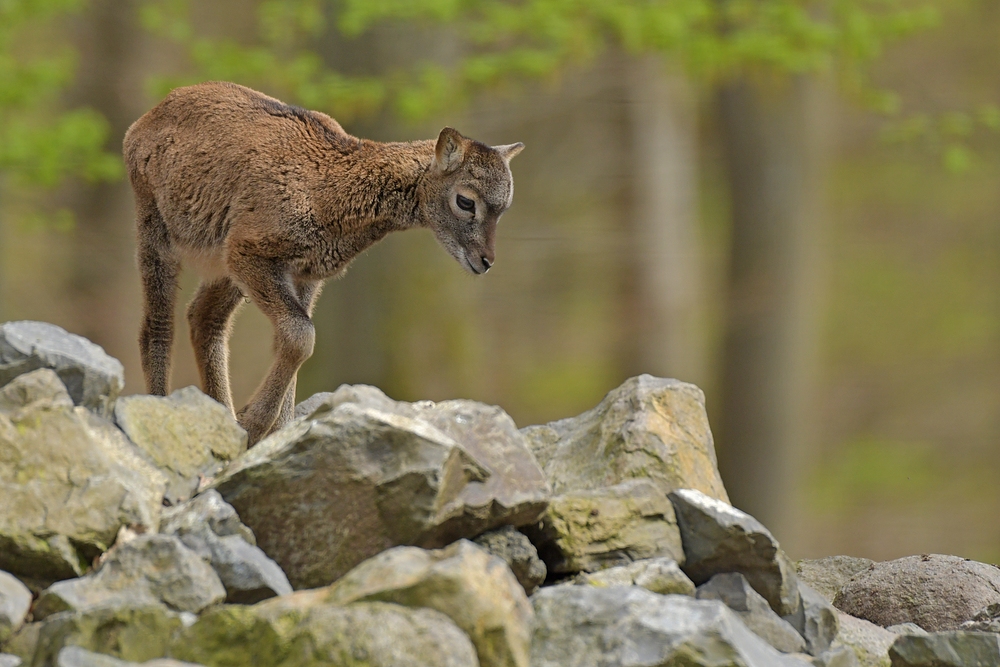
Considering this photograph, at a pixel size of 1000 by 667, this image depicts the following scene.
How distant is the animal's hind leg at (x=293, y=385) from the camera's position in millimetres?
7488

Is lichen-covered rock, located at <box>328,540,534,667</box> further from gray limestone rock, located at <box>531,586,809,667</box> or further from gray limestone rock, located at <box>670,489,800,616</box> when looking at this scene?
gray limestone rock, located at <box>670,489,800,616</box>

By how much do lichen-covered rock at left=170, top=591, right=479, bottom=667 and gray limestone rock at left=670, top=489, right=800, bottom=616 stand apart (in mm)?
1698

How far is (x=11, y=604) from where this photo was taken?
432 centimetres

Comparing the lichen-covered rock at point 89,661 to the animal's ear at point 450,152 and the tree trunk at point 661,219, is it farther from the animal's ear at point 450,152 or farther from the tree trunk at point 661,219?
the tree trunk at point 661,219

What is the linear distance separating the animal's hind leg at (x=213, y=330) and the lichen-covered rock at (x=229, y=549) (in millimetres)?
3200

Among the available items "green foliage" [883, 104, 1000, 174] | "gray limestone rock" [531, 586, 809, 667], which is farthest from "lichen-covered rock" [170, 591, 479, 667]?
"green foliage" [883, 104, 1000, 174]

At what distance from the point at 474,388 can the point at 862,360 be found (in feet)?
50.1

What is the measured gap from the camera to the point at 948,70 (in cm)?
2345

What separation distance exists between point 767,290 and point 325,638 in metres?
12.0

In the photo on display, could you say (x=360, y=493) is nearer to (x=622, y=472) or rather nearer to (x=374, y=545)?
(x=374, y=545)

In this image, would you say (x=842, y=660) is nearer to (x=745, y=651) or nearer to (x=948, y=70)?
(x=745, y=651)

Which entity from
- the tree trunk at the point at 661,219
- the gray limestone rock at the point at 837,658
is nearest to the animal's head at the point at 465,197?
the gray limestone rock at the point at 837,658

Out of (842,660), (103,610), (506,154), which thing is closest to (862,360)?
(506,154)

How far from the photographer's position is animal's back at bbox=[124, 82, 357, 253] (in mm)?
7438
